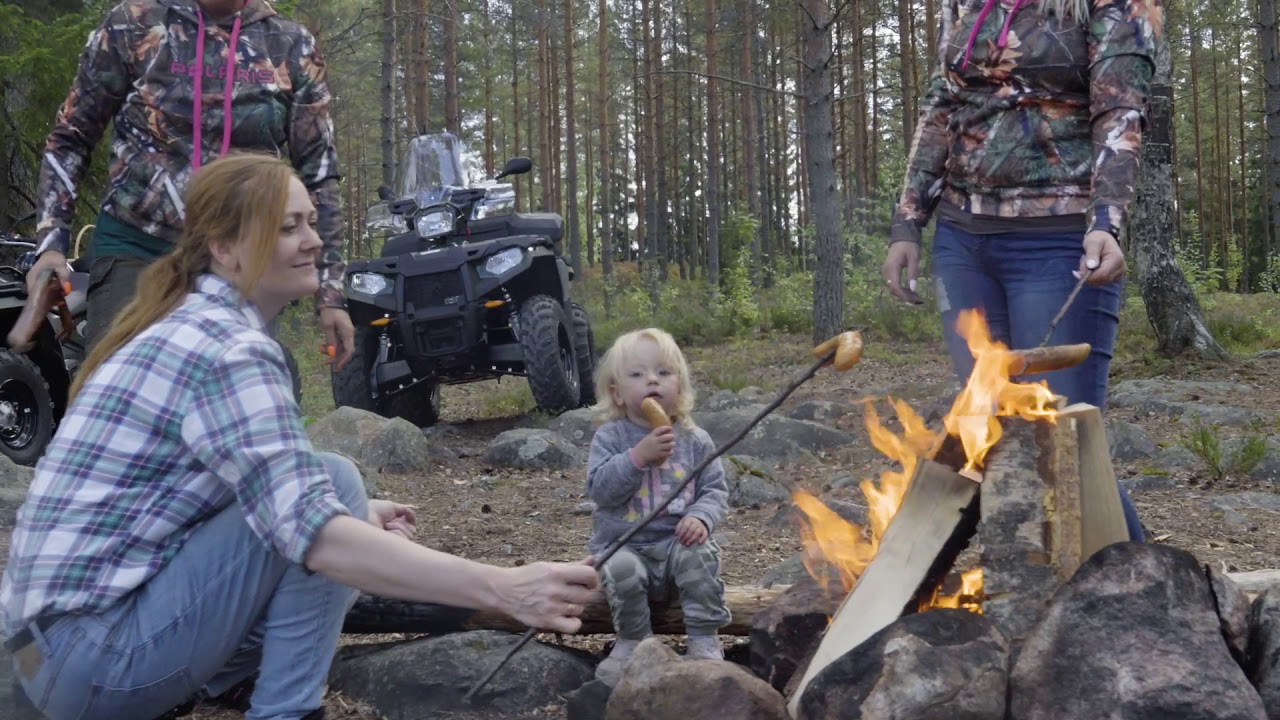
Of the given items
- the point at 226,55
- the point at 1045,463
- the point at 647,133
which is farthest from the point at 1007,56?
the point at 647,133

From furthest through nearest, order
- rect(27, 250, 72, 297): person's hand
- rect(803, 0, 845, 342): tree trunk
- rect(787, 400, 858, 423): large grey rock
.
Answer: rect(803, 0, 845, 342): tree trunk → rect(787, 400, 858, 423): large grey rock → rect(27, 250, 72, 297): person's hand

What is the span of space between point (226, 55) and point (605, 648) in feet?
7.42

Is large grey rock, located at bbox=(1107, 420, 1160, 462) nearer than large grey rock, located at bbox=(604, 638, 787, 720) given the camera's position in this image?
No

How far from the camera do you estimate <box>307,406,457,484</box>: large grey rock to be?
7.65 meters

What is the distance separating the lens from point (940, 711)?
2.37 meters

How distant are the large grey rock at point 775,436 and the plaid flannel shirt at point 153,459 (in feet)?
17.2

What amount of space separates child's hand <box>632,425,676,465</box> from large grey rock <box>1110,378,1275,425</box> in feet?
17.0

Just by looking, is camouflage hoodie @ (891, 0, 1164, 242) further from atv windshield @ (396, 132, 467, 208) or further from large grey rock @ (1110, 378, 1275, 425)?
atv windshield @ (396, 132, 467, 208)

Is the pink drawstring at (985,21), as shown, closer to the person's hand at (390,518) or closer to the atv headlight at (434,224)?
the person's hand at (390,518)

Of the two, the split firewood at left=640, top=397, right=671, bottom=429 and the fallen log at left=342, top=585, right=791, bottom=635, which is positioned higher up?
the split firewood at left=640, top=397, right=671, bottom=429

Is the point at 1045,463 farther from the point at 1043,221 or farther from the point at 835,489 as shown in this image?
the point at 835,489

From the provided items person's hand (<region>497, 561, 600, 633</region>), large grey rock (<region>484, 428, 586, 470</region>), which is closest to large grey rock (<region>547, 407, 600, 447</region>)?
large grey rock (<region>484, 428, 586, 470</region>)

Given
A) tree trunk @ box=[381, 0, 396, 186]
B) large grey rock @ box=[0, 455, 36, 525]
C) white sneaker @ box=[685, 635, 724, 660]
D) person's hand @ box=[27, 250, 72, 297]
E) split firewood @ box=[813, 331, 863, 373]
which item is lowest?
white sneaker @ box=[685, 635, 724, 660]

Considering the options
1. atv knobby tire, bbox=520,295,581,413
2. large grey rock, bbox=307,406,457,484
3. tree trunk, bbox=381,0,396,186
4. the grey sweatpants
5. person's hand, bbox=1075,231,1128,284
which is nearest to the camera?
person's hand, bbox=1075,231,1128,284
